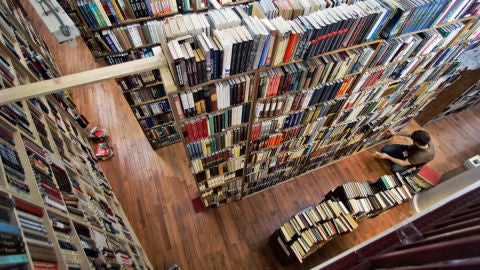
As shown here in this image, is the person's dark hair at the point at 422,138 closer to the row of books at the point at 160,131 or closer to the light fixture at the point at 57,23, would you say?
the row of books at the point at 160,131

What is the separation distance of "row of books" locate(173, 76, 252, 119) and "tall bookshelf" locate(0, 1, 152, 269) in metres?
1.01

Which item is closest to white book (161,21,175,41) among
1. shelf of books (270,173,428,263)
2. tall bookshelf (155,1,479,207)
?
tall bookshelf (155,1,479,207)

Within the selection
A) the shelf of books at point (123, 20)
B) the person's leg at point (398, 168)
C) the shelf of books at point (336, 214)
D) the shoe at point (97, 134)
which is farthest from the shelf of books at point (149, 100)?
the person's leg at point (398, 168)

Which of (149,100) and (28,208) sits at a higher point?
(149,100)

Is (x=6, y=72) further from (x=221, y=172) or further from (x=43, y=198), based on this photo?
(x=221, y=172)

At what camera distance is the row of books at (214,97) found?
1778mm

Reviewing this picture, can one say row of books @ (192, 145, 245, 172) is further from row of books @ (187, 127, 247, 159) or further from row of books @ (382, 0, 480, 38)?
row of books @ (382, 0, 480, 38)

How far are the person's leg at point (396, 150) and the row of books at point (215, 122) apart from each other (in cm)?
292

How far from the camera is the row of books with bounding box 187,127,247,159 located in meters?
2.23

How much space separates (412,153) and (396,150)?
0.35m

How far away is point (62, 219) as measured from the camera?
1.46 meters

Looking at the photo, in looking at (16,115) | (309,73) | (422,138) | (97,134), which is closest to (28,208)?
(16,115)

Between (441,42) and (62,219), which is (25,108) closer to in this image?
(62,219)

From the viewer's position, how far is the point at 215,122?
6.85 ft
